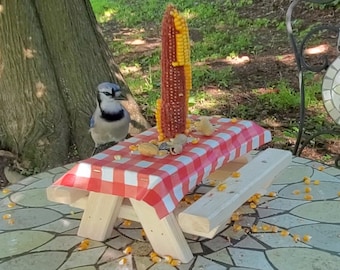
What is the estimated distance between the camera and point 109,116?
3035 mm

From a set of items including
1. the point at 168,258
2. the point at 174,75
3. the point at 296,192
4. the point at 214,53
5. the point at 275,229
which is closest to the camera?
the point at 168,258

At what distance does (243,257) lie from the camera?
7.93 feet

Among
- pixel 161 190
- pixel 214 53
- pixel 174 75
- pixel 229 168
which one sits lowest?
pixel 214 53

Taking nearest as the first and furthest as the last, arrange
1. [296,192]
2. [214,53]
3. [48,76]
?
[296,192], [48,76], [214,53]

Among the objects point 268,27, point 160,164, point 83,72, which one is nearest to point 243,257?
point 160,164

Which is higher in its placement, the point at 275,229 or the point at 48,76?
the point at 48,76

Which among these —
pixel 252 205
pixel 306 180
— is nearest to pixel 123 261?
pixel 252 205

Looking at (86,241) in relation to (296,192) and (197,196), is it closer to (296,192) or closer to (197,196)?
(197,196)

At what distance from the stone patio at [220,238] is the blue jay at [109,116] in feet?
1.35

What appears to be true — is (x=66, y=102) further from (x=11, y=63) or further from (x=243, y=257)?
(x=243, y=257)

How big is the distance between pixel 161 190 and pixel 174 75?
0.48 meters

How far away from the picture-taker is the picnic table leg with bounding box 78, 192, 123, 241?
2486 millimetres

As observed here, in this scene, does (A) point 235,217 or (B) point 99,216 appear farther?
(A) point 235,217

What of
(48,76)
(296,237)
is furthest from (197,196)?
(48,76)
